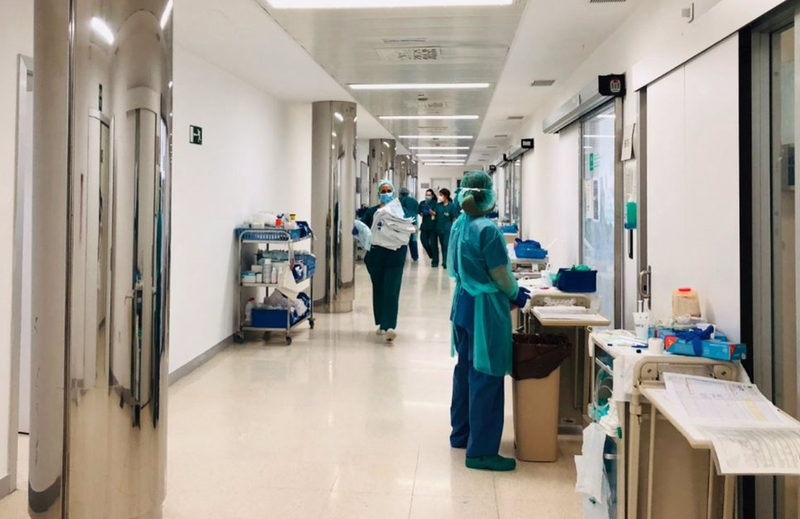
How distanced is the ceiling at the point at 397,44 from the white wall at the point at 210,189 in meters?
0.25

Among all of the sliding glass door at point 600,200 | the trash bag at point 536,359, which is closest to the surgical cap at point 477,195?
the trash bag at point 536,359

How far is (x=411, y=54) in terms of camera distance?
5.41 metres

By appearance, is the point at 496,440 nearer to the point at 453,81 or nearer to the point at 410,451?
the point at 410,451

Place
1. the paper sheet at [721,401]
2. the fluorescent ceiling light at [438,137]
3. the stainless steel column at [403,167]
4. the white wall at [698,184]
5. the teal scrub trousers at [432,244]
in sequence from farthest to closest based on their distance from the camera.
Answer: the stainless steel column at [403,167] < the teal scrub trousers at [432,244] < the fluorescent ceiling light at [438,137] < the white wall at [698,184] < the paper sheet at [721,401]

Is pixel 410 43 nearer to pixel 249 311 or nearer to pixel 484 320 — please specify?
pixel 484 320

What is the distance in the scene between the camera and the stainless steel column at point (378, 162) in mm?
13383

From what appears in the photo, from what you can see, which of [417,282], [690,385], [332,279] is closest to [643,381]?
[690,385]

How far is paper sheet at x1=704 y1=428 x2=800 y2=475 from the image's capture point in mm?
1694

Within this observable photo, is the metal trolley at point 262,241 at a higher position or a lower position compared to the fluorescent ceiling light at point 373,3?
lower

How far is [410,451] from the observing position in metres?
3.72

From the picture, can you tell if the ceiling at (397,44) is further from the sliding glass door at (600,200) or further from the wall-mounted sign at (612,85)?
the sliding glass door at (600,200)

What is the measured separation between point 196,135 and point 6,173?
8.07ft

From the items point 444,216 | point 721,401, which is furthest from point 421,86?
point 444,216

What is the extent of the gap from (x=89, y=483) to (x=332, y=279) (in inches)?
236
